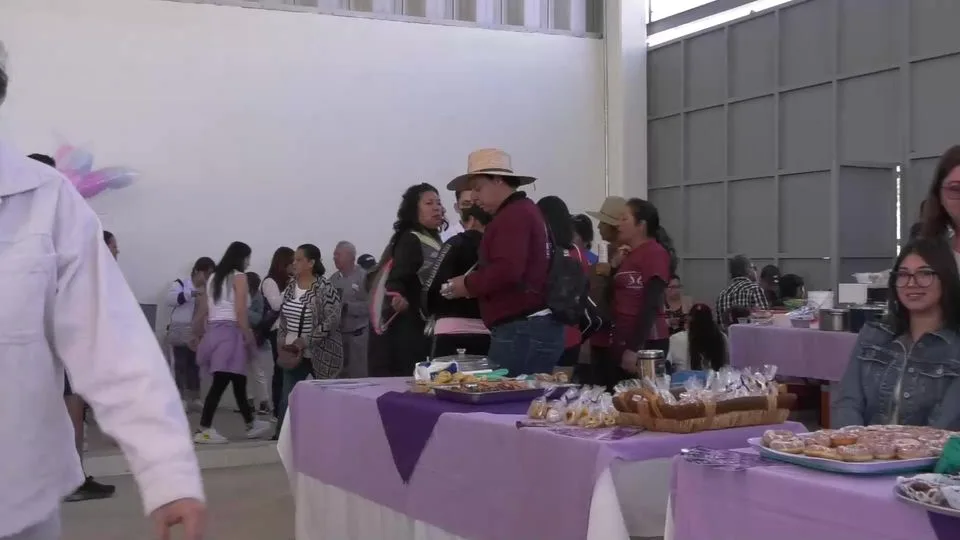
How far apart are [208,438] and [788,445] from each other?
496 cm

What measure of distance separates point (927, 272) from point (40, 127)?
7288mm

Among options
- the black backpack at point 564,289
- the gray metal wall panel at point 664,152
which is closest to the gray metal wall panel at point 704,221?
the gray metal wall panel at point 664,152

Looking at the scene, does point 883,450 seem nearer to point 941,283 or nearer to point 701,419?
point 701,419

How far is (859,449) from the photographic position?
1.78 m

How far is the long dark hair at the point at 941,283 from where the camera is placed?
7.63 ft

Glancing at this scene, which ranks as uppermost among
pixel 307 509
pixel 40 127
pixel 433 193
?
pixel 40 127

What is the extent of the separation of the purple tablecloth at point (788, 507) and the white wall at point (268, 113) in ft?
23.2

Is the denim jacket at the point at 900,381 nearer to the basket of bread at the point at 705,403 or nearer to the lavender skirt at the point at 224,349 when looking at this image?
the basket of bread at the point at 705,403

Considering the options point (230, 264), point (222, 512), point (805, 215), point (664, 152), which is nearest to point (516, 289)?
point (222, 512)

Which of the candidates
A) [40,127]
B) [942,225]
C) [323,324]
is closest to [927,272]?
[942,225]

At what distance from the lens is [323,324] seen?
5582 millimetres

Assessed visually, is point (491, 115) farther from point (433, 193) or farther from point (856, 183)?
point (433, 193)

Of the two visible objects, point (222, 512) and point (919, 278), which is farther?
point (222, 512)

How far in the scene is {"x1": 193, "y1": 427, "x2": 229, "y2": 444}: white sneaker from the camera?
6.27 metres
